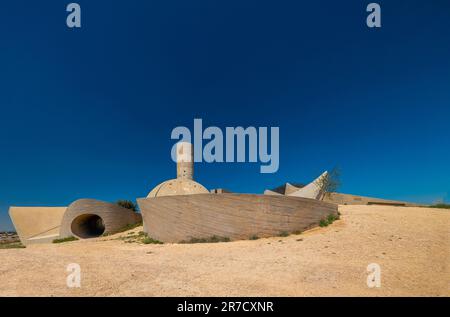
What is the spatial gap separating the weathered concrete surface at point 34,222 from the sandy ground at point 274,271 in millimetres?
35369

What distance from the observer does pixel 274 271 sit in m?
7.96

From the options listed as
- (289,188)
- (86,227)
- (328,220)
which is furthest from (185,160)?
(328,220)

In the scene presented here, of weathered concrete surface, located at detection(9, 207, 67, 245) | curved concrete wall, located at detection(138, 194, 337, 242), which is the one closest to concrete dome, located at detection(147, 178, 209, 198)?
weathered concrete surface, located at detection(9, 207, 67, 245)

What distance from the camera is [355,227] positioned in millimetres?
14258

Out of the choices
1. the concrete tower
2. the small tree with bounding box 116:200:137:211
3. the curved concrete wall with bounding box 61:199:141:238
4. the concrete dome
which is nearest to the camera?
the curved concrete wall with bounding box 61:199:141:238

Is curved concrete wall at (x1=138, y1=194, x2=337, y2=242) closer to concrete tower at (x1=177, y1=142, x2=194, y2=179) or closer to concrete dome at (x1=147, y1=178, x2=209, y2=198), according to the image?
concrete dome at (x1=147, y1=178, x2=209, y2=198)

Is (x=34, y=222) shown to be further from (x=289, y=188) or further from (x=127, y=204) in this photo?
(x=289, y=188)

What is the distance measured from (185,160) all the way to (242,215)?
39541mm

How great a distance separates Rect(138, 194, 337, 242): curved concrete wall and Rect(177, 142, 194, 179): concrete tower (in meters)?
36.1

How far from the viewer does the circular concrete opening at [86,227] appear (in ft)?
102

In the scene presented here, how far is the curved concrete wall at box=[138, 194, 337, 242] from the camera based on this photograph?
576 inches

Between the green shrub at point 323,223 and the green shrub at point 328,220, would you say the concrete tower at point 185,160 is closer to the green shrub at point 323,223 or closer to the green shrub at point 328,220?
the green shrub at point 328,220
